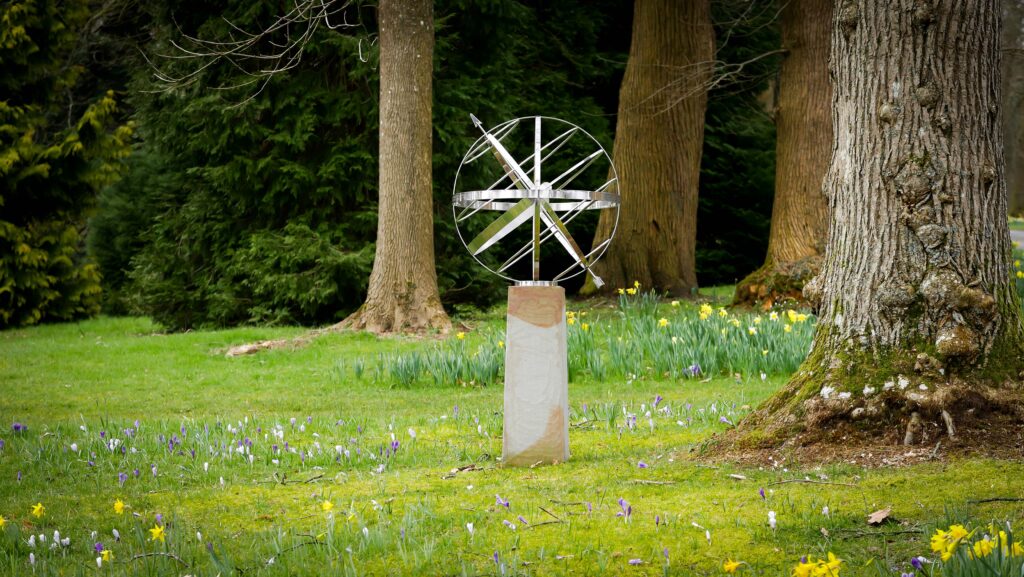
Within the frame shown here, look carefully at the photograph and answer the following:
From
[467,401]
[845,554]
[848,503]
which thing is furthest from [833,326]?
[467,401]

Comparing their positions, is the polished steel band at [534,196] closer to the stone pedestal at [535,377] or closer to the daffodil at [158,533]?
the stone pedestal at [535,377]

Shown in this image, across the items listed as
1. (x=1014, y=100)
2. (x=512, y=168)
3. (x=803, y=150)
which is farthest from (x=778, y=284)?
(x=1014, y=100)

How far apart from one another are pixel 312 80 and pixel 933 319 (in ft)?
36.6

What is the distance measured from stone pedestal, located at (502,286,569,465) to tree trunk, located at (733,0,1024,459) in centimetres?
92

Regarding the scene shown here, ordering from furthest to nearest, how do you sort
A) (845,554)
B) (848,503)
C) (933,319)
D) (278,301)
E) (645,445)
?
(278,301) < (645,445) < (933,319) < (848,503) < (845,554)

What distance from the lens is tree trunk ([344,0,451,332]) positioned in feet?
38.4

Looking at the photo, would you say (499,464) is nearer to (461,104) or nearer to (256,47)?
(461,104)

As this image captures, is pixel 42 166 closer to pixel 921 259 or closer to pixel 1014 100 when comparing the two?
pixel 921 259

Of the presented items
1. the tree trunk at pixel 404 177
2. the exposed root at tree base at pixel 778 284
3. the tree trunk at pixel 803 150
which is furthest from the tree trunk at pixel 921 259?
the tree trunk at pixel 803 150

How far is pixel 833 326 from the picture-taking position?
4785 mm

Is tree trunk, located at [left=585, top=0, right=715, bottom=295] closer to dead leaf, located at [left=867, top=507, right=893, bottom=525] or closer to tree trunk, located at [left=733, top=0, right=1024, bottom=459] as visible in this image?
tree trunk, located at [left=733, top=0, right=1024, bottom=459]

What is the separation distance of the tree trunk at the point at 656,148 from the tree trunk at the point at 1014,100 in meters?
16.0

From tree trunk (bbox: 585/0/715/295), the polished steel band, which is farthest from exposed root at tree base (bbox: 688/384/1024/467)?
tree trunk (bbox: 585/0/715/295)

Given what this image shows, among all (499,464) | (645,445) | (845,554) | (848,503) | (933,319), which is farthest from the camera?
(645,445)
